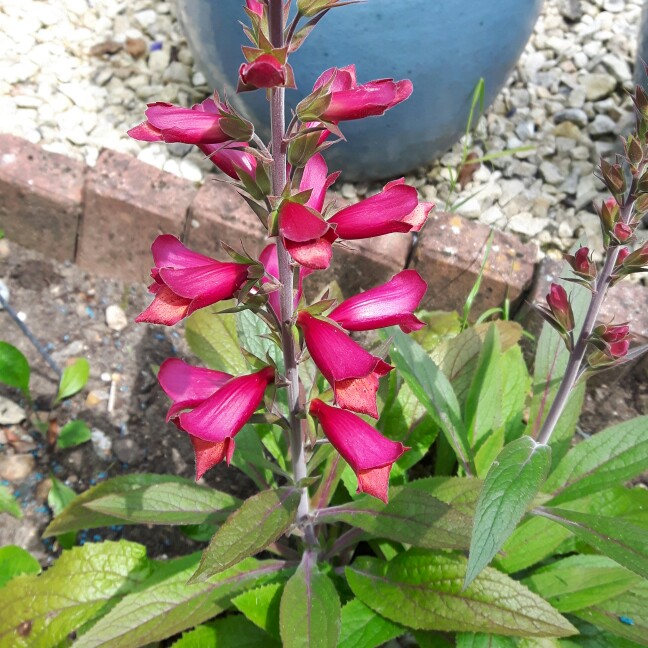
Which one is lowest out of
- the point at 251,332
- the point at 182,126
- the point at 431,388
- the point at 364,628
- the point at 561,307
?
the point at 364,628

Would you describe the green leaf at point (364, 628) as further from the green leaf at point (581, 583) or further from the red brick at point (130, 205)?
the red brick at point (130, 205)

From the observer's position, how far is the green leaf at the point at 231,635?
1747 mm

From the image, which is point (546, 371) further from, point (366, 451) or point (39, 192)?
point (39, 192)

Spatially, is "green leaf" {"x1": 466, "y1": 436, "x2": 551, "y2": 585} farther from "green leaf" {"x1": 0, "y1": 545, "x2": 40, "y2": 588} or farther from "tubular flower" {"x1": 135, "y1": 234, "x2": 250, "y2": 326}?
"green leaf" {"x1": 0, "y1": 545, "x2": 40, "y2": 588}

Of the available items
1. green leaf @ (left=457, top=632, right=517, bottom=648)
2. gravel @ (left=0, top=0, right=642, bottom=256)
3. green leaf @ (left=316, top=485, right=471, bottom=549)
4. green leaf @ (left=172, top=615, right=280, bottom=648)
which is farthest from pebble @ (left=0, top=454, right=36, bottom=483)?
green leaf @ (left=457, top=632, right=517, bottom=648)

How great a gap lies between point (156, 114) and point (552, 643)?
1.38m

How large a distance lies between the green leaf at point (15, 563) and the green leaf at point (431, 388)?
3.69 feet

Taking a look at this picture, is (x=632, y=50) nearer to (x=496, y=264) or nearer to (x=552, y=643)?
(x=496, y=264)

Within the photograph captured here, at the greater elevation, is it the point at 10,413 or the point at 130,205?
the point at 130,205

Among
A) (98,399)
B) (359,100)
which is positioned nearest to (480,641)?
(359,100)

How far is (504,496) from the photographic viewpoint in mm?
1353

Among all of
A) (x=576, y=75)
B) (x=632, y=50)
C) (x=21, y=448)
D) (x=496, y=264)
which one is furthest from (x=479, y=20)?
(x=21, y=448)

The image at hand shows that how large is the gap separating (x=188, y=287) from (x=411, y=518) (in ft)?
2.56

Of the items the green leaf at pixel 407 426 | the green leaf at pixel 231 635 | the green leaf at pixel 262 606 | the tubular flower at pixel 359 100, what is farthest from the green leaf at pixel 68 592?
the tubular flower at pixel 359 100
